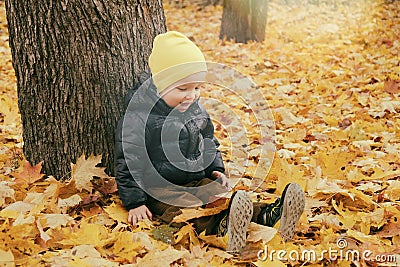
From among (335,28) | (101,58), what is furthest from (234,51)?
(101,58)

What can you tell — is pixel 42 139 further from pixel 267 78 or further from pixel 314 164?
pixel 267 78

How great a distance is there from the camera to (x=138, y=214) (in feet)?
8.57

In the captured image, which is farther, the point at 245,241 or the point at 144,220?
the point at 144,220

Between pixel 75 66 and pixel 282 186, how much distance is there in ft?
4.62

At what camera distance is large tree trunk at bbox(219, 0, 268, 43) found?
7961 mm

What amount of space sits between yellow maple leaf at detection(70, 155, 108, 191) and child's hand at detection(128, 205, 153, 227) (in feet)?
1.14

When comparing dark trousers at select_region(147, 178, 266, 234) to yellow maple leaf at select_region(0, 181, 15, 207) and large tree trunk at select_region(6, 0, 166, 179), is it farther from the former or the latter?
yellow maple leaf at select_region(0, 181, 15, 207)

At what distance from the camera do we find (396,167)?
3.25 m

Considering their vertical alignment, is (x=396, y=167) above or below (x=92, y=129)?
below

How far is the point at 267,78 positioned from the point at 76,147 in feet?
11.8

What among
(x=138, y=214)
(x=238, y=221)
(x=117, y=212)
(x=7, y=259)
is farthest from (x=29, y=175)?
(x=238, y=221)

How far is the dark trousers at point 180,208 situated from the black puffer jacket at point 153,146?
7 cm

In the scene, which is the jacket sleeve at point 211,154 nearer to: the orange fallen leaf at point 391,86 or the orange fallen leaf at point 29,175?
the orange fallen leaf at point 29,175

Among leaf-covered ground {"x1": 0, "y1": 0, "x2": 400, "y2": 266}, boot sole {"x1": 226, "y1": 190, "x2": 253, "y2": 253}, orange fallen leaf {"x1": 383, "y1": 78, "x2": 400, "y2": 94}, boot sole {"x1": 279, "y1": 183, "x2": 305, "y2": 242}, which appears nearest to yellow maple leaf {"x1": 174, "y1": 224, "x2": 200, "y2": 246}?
leaf-covered ground {"x1": 0, "y1": 0, "x2": 400, "y2": 266}
